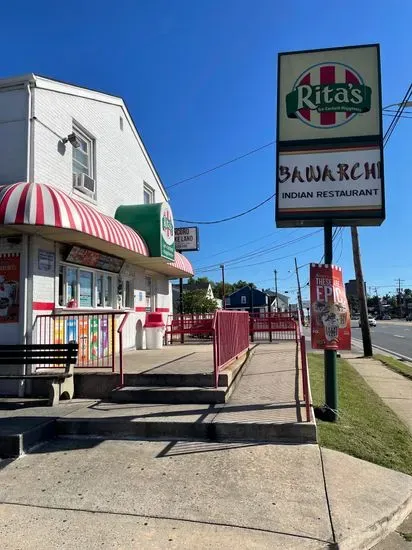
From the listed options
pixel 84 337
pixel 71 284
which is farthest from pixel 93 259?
pixel 84 337

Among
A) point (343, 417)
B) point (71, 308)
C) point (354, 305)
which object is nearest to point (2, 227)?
point (71, 308)

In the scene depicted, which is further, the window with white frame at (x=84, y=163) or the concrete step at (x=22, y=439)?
the window with white frame at (x=84, y=163)

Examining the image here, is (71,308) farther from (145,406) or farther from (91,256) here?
(145,406)

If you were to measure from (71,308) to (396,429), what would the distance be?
20.5ft

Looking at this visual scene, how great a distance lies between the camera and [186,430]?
20.4 feet

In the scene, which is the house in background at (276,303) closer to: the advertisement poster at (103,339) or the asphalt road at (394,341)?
the asphalt road at (394,341)

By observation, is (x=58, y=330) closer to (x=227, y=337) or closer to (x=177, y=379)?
(x=177, y=379)

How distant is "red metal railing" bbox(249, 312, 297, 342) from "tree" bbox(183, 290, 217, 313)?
16.9m

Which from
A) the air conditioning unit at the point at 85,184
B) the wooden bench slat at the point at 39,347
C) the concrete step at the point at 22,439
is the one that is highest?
the air conditioning unit at the point at 85,184

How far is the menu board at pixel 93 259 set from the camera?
9891mm

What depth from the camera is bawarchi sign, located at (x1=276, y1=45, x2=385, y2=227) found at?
7.31 metres

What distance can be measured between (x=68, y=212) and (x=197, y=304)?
33.9 metres

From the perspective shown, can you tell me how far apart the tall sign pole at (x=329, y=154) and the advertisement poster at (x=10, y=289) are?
465cm

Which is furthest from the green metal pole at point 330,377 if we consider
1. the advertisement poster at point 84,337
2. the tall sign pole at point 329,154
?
the advertisement poster at point 84,337
